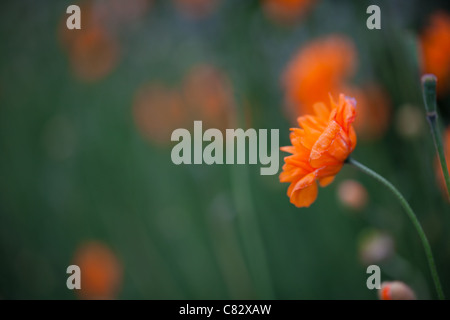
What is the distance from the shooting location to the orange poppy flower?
58cm

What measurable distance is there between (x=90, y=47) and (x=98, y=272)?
3.40 ft

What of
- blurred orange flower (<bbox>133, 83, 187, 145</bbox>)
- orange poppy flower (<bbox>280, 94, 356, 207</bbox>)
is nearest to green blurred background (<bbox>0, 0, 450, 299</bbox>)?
blurred orange flower (<bbox>133, 83, 187, 145</bbox>)

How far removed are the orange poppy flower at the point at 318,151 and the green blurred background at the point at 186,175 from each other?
18.5 inches

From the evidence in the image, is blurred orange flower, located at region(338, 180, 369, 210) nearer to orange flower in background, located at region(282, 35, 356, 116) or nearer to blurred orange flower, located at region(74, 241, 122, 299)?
orange flower in background, located at region(282, 35, 356, 116)

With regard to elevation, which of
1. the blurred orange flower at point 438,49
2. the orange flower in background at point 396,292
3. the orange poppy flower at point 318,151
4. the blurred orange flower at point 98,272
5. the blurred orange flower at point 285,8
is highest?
the blurred orange flower at point 285,8

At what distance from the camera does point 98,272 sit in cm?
157

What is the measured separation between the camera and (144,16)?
2176 mm

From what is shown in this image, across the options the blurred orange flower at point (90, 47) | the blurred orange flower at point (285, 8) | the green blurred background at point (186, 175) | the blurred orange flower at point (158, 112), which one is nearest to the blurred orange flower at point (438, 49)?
the green blurred background at point (186, 175)

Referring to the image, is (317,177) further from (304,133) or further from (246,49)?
(246,49)

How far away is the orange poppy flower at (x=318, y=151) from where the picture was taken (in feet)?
1.92

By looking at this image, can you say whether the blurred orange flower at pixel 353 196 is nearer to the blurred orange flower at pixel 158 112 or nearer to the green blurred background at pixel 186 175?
the green blurred background at pixel 186 175

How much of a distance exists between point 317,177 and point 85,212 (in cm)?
157

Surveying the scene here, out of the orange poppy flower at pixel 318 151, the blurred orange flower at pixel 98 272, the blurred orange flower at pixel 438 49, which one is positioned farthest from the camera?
the blurred orange flower at pixel 98 272
